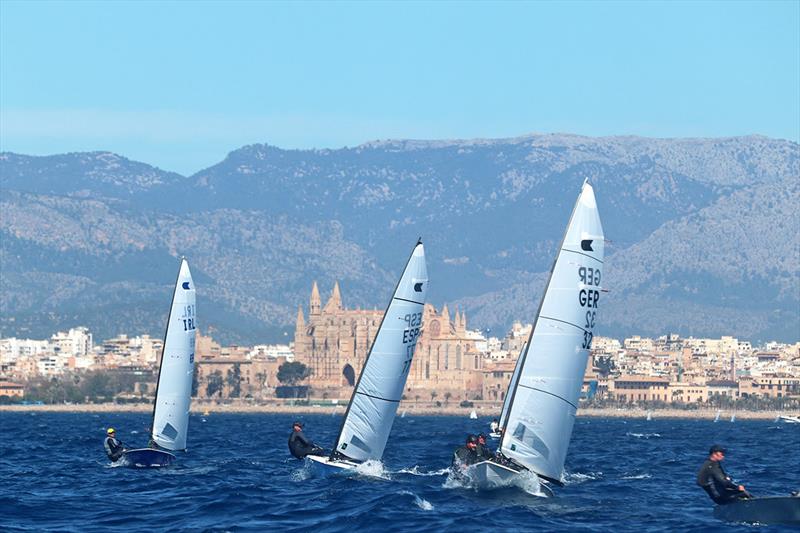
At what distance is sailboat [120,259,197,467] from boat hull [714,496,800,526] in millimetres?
21431

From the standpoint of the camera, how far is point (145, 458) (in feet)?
178

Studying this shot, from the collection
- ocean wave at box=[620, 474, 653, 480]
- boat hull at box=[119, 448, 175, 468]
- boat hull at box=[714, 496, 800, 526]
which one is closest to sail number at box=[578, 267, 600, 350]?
boat hull at box=[714, 496, 800, 526]

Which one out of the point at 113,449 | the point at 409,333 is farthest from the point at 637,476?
the point at 113,449

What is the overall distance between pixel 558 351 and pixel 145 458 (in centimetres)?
1750

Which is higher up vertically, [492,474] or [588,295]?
[588,295]

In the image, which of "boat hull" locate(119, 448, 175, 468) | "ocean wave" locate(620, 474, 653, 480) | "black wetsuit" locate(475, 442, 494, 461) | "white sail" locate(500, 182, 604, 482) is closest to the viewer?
"white sail" locate(500, 182, 604, 482)

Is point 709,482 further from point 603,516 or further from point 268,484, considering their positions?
point 268,484

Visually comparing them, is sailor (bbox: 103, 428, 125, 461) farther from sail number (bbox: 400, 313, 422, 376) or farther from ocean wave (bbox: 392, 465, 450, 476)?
sail number (bbox: 400, 313, 422, 376)

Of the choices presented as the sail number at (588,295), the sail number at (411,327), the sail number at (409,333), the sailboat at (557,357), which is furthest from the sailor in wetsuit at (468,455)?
the sail number at (588,295)

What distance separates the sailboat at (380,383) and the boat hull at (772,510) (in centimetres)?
1183

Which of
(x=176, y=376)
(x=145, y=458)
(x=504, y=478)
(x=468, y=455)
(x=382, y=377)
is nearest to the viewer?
(x=504, y=478)

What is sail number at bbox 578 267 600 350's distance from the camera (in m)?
40.5

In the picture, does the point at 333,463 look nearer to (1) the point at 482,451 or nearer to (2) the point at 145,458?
(1) the point at 482,451

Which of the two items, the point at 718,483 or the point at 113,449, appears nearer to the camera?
the point at 718,483
